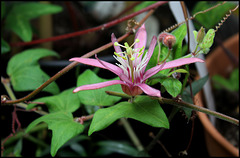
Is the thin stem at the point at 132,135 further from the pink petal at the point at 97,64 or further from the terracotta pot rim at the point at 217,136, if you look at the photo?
the pink petal at the point at 97,64

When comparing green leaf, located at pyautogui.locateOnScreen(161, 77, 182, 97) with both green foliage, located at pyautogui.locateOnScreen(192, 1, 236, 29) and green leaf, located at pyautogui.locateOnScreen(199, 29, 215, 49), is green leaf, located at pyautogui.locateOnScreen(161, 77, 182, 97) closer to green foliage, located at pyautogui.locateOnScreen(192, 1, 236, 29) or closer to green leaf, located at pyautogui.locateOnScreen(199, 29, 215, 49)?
green leaf, located at pyautogui.locateOnScreen(199, 29, 215, 49)

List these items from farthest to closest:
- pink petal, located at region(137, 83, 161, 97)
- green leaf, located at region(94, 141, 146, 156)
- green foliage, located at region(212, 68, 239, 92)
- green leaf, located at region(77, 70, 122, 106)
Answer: green foliage, located at region(212, 68, 239, 92)
green leaf, located at region(94, 141, 146, 156)
green leaf, located at region(77, 70, 122, 106)
pink petal, located at region(137, 83, 161, 97)

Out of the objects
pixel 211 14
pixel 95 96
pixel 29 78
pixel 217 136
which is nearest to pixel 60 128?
pixel 95 96

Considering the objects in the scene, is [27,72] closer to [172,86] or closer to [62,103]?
[62,103]

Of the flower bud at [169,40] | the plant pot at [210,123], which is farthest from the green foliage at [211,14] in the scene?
the flower bud at [169,40]

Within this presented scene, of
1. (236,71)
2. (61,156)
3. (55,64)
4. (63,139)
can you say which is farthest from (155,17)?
(63,139)

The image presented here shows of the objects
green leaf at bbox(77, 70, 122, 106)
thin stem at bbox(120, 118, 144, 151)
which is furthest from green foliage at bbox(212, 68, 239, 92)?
green leaf at bbox(77, 70, 122, 106)

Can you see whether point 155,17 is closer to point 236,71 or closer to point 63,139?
point 236,71
